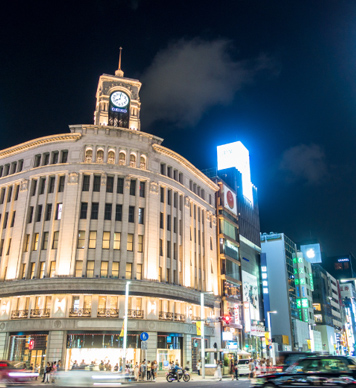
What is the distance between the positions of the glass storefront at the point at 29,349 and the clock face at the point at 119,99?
36.0 metres

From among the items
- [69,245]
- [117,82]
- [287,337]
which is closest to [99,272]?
[69,245]

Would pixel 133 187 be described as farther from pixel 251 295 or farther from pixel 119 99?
pixel 251 295

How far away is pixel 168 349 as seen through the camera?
44781 mm

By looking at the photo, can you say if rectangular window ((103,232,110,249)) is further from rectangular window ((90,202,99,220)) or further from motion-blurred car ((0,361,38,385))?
motion-blurred car ((0,361,38,385))

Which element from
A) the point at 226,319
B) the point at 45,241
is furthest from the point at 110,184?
the point at 226,319

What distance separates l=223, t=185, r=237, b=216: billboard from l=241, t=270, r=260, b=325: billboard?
1152 cm

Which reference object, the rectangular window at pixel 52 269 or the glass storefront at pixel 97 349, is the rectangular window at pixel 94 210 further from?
the glass storefront at pixel 97 349

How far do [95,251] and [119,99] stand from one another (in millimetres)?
28048

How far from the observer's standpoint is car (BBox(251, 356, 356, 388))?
16.7 meters

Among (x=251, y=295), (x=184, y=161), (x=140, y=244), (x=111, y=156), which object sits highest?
(x=184, y=161)

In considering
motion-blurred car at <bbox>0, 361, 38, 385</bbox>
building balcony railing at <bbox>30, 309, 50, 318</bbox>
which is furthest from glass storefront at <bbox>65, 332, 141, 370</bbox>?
motion-blurred car at <bbox>0, 361, 38, 385</bbox>

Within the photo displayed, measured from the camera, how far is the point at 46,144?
163 feet

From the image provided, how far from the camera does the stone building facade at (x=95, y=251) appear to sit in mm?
40906

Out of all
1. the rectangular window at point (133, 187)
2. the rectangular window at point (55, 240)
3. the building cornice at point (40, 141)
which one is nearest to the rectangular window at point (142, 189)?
the rectangular window at point (133, 187)
